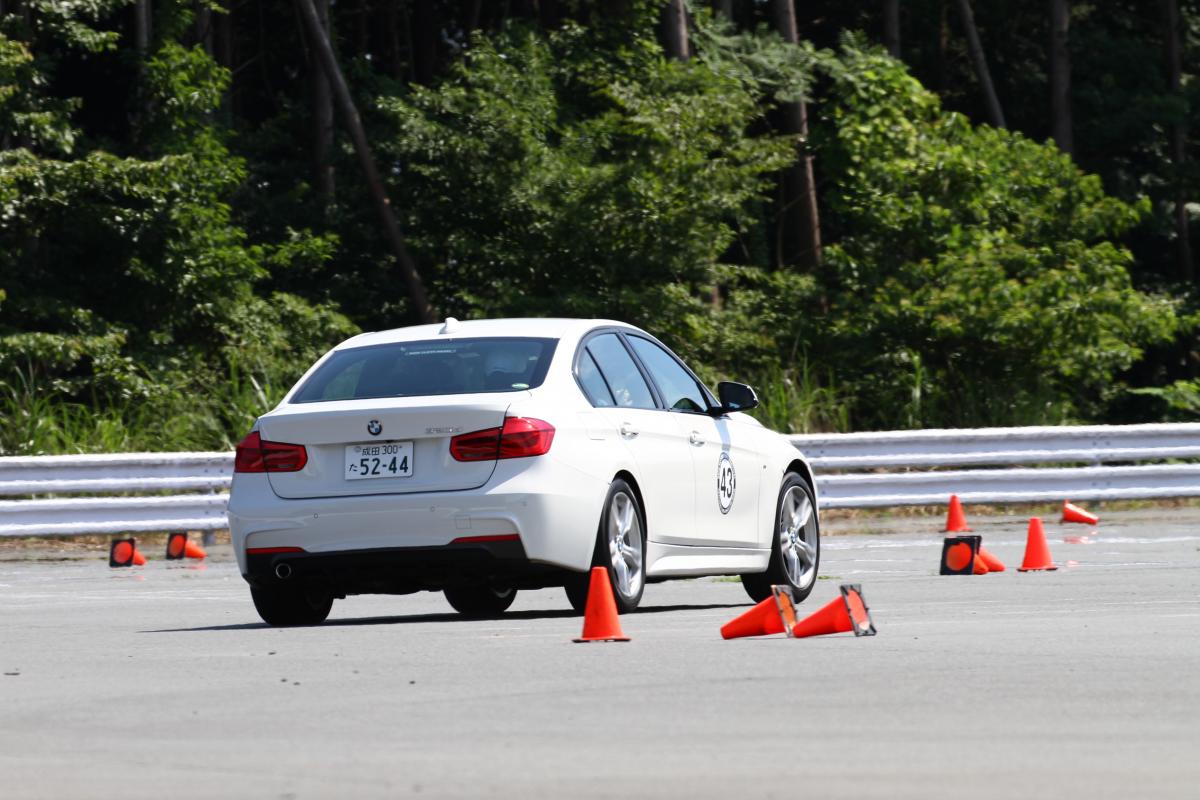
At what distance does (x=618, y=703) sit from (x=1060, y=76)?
3702cm

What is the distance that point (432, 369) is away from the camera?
1106 cm

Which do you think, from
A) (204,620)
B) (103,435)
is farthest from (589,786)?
(103,435)


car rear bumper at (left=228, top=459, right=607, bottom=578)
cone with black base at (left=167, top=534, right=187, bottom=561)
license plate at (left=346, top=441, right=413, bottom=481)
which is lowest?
cone with black base at (left=167, top=534, right=187, bottom=561)

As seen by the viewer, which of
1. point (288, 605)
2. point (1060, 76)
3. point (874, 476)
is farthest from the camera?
point (1060, 76)

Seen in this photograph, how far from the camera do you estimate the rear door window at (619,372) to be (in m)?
11.4

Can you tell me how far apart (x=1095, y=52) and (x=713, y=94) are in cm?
1672

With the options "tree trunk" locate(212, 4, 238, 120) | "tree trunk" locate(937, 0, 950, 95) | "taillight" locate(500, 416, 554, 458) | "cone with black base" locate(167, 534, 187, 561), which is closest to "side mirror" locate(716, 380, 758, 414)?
"taillight" locate(500, 416, 554, 458)

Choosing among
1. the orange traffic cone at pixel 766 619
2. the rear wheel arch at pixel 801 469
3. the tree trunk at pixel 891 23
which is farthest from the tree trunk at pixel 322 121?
the orange traffic cone at pixel 766 619

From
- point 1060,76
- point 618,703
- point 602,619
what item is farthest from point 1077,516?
point 1060,76

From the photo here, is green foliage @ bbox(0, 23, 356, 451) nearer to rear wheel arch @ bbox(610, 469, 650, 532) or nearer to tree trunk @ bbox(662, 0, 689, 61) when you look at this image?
tree trunk @ bbox(662, 0, 689, 61)

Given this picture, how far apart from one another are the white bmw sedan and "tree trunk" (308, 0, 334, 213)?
24.4 m

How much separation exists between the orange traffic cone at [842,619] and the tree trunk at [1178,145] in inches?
1334

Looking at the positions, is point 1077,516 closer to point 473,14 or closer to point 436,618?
point 436,618

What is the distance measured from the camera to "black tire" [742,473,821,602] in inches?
Answer: 489
